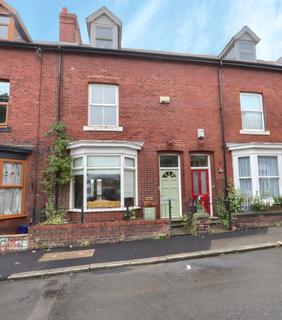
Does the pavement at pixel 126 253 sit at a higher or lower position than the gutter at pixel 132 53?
lower

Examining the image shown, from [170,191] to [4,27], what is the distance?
10034 mm

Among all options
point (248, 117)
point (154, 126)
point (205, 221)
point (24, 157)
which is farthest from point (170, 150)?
point (24, 157)

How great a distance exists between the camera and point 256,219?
9.89 metres

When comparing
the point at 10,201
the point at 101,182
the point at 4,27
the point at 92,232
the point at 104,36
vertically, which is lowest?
the point at 92,232

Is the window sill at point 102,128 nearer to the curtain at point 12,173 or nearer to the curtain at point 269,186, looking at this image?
the curtain at point 12,173

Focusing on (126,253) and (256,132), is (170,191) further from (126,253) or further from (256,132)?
(256,132)

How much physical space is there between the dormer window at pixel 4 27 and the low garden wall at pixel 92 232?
322 inches

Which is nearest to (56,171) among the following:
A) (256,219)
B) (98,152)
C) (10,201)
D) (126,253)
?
(98,152)

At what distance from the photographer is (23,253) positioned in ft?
24.2

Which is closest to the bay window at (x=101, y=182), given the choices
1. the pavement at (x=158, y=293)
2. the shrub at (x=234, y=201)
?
the pavement at (x=158, y=293)

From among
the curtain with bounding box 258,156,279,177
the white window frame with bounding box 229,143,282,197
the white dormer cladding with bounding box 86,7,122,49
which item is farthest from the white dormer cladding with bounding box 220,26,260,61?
the white dormer cladding with bounding box 86,7,122,49

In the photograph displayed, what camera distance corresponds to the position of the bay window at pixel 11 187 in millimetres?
9062

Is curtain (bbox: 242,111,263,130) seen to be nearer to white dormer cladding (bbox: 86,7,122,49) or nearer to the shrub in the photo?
the shrub

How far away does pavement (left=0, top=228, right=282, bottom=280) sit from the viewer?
19.8ft
